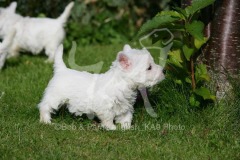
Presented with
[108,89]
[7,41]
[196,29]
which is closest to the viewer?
[196,29]

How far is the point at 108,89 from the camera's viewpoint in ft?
14.5

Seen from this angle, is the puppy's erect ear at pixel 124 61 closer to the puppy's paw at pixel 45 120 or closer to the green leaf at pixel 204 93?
the green leaf at pixel 204 93

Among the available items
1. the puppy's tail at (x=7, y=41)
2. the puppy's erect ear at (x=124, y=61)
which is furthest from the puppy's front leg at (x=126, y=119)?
the puppy's tail at (x=7, y=41)

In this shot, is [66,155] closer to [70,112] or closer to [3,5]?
[70,112]

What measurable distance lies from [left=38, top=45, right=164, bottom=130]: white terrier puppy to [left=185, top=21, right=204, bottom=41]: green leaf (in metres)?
0.43

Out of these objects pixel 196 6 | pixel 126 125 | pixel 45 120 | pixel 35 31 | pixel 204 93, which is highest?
pixel 196 6

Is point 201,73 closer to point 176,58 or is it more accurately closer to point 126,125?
point 176,58

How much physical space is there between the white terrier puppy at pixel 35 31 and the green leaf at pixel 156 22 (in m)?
3.06

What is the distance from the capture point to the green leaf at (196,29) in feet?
13.5

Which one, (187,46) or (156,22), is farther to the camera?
(187,46)

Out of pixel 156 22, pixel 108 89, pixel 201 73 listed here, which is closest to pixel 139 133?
pixel 108 89

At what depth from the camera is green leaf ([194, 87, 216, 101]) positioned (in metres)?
4.44

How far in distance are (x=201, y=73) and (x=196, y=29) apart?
525 mm

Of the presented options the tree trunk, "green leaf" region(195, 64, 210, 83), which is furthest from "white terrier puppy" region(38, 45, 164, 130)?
the tree trunk
